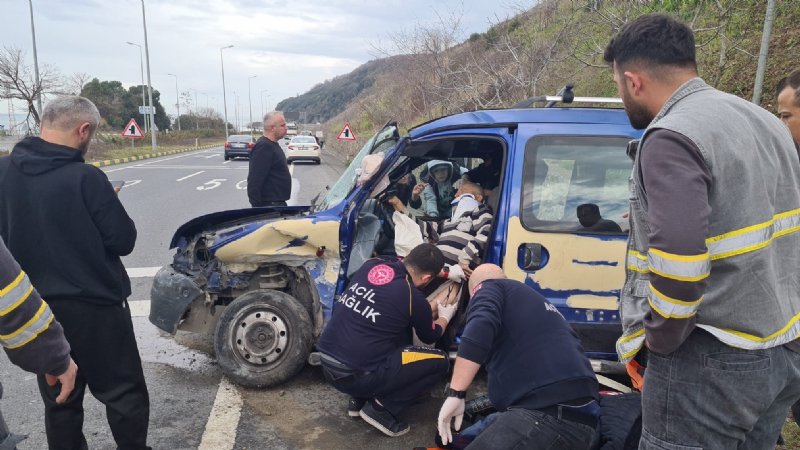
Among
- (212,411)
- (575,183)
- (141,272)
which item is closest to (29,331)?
(212,411)

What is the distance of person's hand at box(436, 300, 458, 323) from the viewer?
3779 millimetres

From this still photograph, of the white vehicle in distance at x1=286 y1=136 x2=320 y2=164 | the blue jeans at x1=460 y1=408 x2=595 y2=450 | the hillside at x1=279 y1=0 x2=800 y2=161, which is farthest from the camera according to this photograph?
the white vehicle in distance at x1=286 y1=136 x2=320 y2=164

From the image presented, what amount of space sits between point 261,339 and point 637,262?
2.79 m

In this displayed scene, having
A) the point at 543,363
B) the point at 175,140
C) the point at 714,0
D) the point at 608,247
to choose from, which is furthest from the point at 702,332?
the point at 175,140

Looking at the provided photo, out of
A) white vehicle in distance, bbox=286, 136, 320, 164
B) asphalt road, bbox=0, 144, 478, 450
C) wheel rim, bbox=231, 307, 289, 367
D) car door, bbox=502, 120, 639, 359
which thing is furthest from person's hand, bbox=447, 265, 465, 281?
white vehicle in distance, bbox=286, 136, 320, 164

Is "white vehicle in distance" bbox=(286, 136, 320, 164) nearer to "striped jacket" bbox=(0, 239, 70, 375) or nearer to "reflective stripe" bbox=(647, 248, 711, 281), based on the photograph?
"striped jacket" bbox=(0, 239, 70, 375)

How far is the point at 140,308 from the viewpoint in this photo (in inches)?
221

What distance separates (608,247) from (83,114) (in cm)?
299

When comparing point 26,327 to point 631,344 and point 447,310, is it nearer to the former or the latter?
point 631,344

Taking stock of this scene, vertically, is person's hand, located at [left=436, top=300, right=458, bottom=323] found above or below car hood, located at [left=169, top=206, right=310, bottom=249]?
below

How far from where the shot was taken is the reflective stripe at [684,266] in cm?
166

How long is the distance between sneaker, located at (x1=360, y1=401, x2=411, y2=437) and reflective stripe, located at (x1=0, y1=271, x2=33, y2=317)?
208 centimetres

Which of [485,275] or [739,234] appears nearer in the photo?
[739,234]

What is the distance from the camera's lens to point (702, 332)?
5.83ft
